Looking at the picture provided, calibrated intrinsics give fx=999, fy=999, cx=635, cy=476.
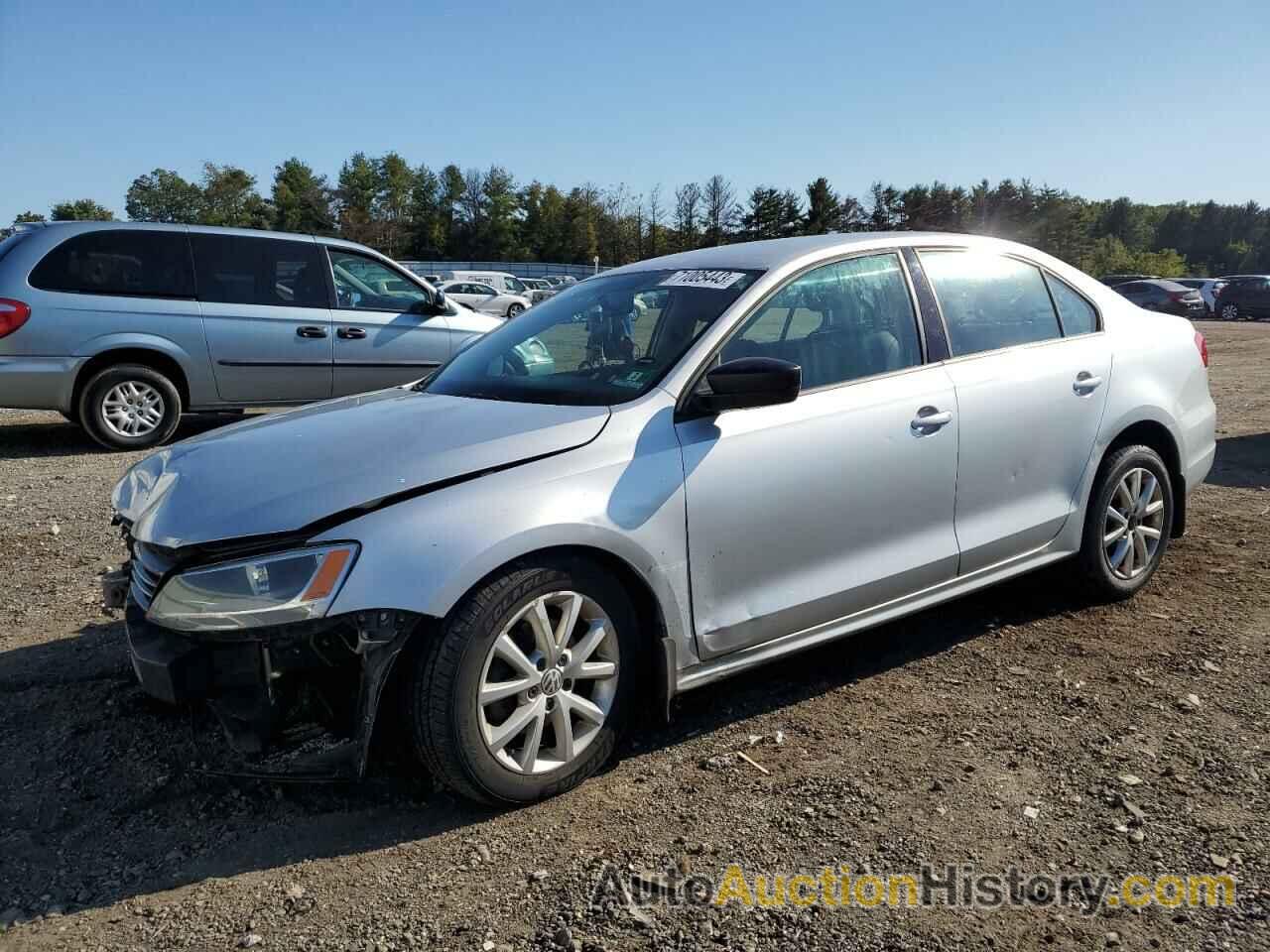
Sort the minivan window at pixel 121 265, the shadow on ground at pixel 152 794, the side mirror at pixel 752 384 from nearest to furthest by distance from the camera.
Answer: the shadow on ground at pixel 152 794 < the side mirror at pixel 752 384 < the minivan window at pixel 121 265

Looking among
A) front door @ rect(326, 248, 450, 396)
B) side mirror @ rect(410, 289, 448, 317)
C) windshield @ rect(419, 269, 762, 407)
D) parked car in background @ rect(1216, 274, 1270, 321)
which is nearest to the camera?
windshield @ rect(419, 269, 762, 407)

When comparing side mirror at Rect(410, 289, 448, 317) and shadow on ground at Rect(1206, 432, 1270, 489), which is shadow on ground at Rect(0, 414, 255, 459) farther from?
shadow on ground at Rect(1206, 432, 1270, 489)

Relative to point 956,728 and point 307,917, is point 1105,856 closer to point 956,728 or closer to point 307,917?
point 956,728

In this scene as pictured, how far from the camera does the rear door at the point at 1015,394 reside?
378cm

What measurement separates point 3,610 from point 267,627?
2753 mm

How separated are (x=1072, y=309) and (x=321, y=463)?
3.19 m

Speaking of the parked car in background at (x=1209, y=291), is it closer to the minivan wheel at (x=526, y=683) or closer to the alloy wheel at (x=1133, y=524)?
the alloy wheel at (x=1133, y=524)

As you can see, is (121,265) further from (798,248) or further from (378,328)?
(798,248)

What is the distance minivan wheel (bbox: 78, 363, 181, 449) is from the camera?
8148 millimetres

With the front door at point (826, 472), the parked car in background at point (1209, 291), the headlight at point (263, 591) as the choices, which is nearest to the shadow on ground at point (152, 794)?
the front door at point (826, 472)

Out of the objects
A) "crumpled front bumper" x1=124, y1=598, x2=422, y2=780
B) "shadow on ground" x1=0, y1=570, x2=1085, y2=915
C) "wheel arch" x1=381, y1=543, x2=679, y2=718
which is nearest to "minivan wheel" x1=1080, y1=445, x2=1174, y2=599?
"shadow on ground" x1=0, y1=570, x2=1085, y2=915

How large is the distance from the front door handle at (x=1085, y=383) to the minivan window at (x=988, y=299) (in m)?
0.20

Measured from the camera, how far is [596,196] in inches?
4161

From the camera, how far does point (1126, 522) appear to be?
4402 millimetres
